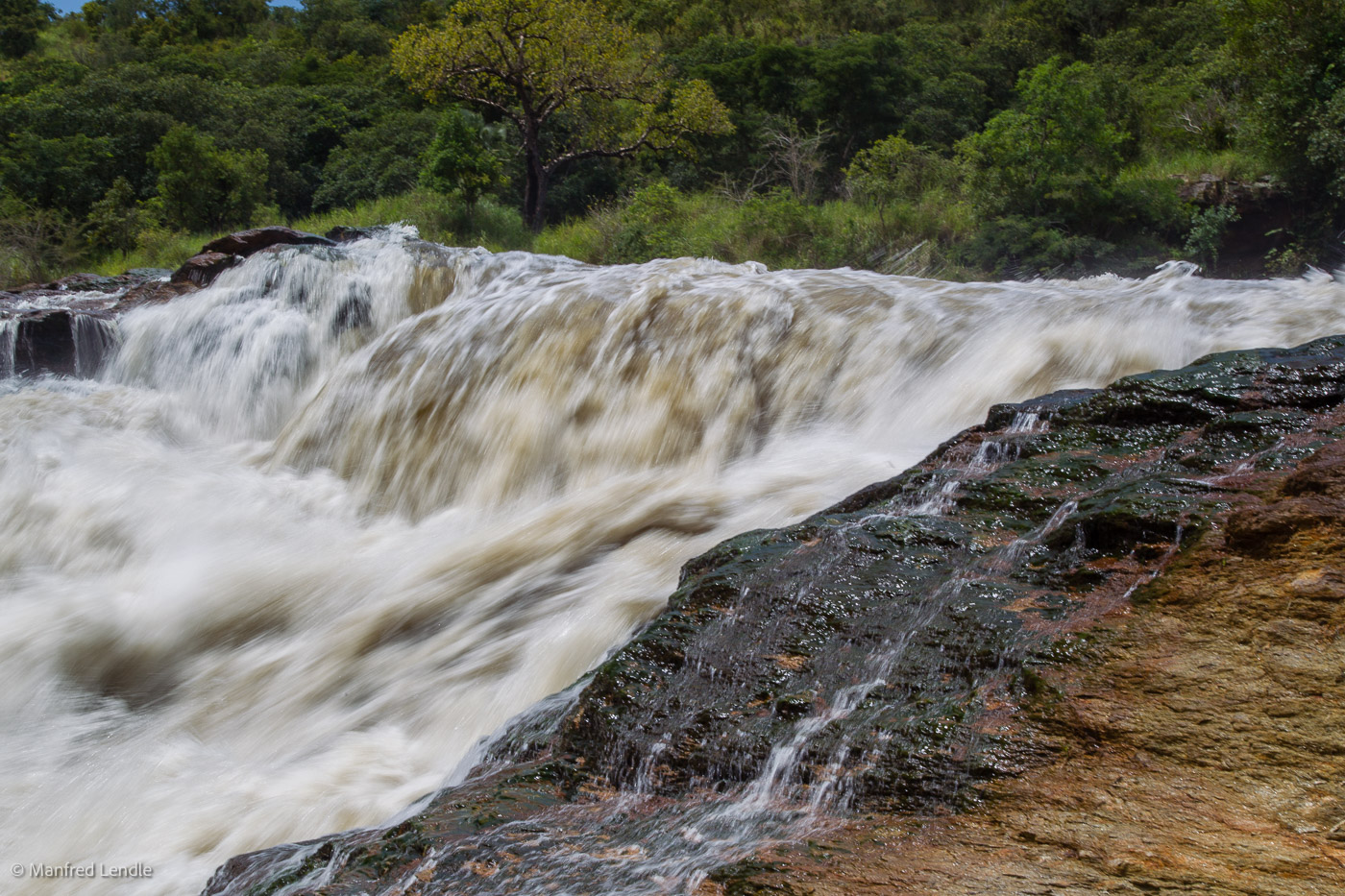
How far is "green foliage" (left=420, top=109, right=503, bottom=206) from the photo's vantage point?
54.3 ft

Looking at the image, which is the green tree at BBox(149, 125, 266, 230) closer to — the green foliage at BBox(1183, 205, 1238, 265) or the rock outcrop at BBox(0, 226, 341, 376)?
the rock outcrop at BBox(0, 226, 341, 376)

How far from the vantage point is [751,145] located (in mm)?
23547

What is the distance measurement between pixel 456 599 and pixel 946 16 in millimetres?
37430

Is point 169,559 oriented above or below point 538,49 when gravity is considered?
below

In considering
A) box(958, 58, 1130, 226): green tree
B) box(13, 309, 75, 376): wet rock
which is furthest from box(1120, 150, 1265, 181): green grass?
box(13, 309, 75, 376): wet rock

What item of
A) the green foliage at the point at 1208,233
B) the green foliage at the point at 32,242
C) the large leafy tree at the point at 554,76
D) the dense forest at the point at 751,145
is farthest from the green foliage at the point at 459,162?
the green foliage at the point at 1208,233

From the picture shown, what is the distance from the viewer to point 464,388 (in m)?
6.38

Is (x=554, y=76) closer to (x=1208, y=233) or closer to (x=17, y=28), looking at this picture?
(x=1208, y=233)

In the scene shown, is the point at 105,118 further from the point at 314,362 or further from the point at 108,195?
the point at 314,362

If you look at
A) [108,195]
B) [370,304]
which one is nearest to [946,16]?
[108,195]

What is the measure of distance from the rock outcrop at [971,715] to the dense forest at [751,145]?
1137 cm

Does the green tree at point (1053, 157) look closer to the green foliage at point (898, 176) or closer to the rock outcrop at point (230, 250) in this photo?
the green foliage at point (898, 176)

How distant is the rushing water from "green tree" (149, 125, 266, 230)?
11954mm

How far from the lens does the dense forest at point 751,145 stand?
13.5m
